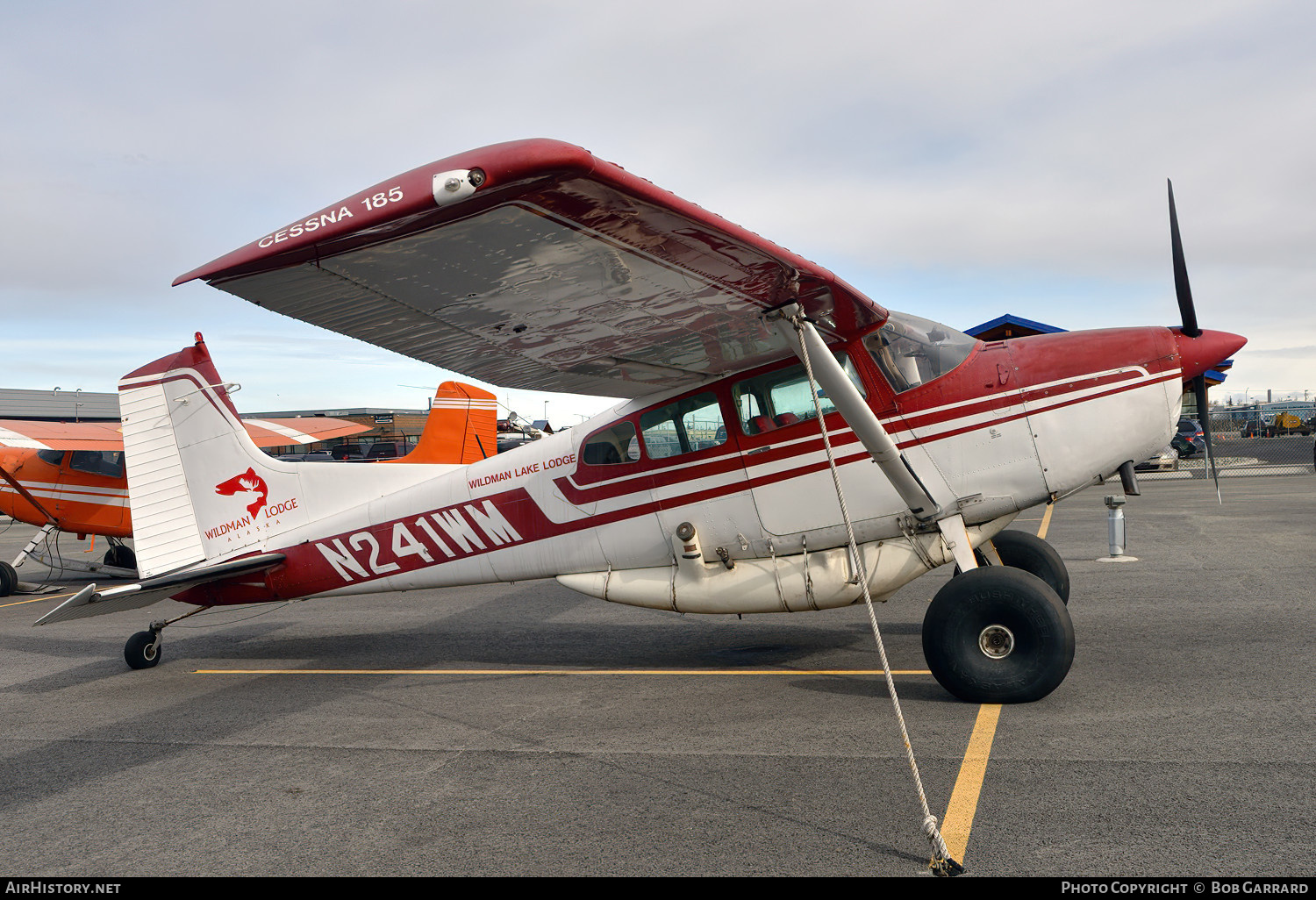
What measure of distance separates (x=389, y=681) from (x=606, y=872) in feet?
13.5

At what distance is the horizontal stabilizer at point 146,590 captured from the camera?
5.72 meters

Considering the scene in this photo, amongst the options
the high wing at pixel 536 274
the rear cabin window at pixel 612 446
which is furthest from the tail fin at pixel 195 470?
the high wing at pixel 536 274

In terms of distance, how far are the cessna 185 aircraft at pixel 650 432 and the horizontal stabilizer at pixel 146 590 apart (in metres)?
0.03

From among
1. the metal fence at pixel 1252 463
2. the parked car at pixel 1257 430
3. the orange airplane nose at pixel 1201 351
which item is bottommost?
the parked car at pixel 1257 430

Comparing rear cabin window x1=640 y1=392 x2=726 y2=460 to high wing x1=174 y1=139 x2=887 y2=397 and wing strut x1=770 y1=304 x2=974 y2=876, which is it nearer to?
high wing x1=174 y1=139 x2=887 y2=397

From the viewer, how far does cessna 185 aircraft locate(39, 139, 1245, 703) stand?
148 inches

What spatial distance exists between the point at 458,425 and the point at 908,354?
1005 centimetres

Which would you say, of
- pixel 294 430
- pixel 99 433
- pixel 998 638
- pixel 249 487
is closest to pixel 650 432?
pixel 998 638

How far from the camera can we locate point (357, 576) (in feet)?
24.7

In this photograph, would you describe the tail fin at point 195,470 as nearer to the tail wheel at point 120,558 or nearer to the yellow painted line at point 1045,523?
the tail wheel at point 120,558

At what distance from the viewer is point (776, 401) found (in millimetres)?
6363

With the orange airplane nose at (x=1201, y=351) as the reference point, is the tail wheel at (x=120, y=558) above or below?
above

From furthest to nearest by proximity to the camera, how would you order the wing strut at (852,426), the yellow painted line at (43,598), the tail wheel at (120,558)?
the tail wheel at (120,558) → the yellow painted line at (43,598) → the wing strut at (852,426)
